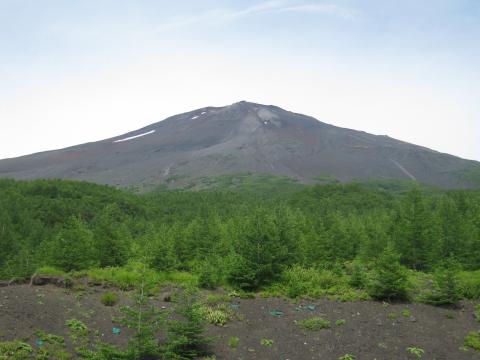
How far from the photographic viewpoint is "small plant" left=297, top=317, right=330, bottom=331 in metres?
13.6

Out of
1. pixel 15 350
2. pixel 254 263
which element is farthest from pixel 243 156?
pixel 15 350

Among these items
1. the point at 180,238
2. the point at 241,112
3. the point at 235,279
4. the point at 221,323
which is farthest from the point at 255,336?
the point at 241,112

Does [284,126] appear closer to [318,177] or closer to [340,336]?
[318,177]

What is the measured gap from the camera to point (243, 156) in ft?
397

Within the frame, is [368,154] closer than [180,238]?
No

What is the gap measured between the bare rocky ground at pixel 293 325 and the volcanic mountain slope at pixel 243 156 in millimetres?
85695

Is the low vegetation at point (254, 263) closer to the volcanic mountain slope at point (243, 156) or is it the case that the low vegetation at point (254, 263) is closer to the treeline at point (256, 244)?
the treeline at point (256, 244)

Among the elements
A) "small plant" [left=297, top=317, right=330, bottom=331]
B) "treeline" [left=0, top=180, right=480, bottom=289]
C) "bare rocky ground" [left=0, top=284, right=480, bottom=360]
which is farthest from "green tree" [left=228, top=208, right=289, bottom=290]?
"small plant" [left=297, top=317, right=330, bottom=331]

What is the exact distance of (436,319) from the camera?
14.2m

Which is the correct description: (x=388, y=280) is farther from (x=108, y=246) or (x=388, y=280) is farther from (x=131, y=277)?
(x=108, y=246)

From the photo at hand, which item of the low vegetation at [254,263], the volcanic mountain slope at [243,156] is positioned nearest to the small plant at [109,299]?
the low vegetation at [254,263]

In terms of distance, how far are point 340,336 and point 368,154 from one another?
413 feet

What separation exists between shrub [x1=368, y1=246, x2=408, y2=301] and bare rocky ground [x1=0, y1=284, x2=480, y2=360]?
0.51 meters

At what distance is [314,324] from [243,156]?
10777 cm
